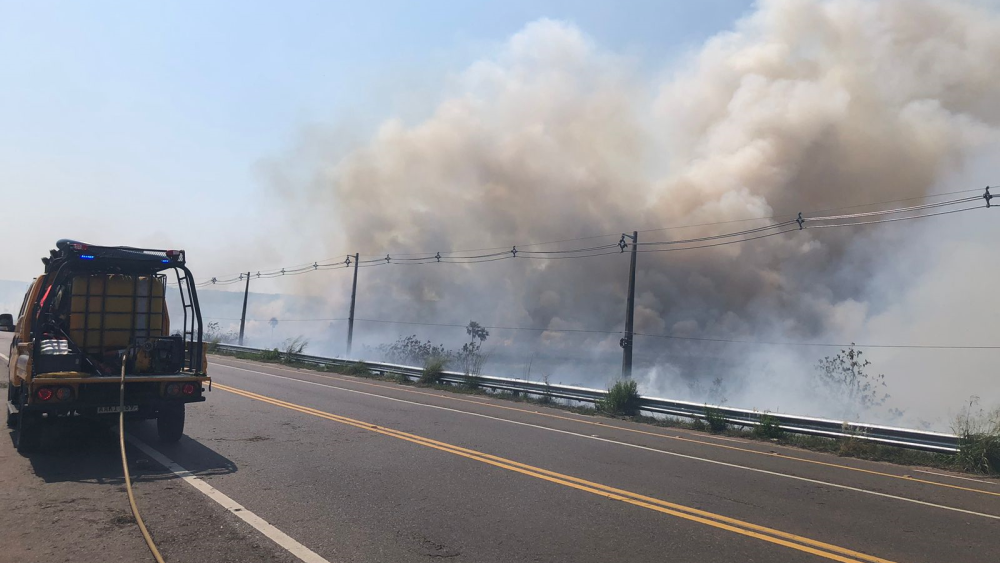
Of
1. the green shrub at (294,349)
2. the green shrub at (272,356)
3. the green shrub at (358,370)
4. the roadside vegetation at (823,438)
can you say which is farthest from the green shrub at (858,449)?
the green shrub at (272,356)

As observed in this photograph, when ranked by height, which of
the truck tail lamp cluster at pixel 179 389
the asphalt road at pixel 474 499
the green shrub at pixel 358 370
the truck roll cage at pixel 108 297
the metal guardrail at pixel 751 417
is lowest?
the asphalt road at pixel 474 499

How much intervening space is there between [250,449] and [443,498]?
3.12m

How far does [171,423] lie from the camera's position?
804 cm

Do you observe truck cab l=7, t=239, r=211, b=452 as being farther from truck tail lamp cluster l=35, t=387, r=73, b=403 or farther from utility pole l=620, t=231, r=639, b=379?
utility pole l=620, t=231, r=639, b=379

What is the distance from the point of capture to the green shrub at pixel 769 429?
11.5m

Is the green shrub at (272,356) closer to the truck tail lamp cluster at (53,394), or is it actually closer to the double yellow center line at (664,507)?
the double yellow center line at (664,507)

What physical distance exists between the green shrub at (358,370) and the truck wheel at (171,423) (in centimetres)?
1402

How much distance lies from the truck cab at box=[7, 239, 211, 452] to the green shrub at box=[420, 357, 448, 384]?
10942 mm

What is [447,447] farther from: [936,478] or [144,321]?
[936,478]

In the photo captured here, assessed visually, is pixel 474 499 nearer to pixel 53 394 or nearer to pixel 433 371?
pixel 53 394

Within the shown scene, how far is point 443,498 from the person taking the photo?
5.89 m

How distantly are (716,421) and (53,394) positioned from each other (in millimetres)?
10371

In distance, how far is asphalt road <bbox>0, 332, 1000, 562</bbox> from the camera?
4.64 metres

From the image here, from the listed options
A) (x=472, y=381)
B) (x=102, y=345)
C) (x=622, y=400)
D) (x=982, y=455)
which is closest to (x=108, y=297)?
(x=102, y=345)
